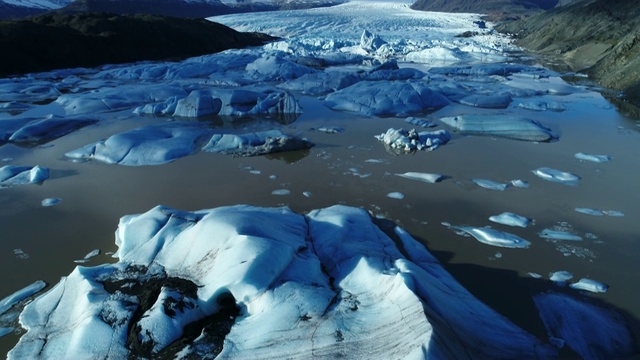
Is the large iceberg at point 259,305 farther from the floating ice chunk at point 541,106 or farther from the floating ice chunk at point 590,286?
the floating ice chunk at point 541,106

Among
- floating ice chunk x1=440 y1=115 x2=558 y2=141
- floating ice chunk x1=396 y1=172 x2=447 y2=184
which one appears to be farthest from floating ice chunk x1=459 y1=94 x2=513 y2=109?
floating ice chunk x1=396 y1=172 x2=447 y2=184

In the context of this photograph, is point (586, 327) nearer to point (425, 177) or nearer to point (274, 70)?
point (425, 177)

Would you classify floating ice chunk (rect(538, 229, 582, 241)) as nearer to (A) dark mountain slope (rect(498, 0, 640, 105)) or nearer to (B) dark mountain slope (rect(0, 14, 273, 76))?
(A) dark mountain slope (rect(498, 0, 640, 105))

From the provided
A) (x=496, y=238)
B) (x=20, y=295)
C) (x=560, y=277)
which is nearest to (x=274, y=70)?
(x=496, y=238)

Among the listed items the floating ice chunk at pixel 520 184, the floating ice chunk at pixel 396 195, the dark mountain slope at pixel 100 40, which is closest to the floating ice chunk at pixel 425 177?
the floating ice chunk at pixel 396 195

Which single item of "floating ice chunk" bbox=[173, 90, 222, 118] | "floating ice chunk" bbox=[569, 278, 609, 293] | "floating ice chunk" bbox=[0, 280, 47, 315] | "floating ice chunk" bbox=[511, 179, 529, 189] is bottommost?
"floating ice chunk" bbox=[0, 280, 47, 315]

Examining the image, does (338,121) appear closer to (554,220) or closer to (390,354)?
(554,220)

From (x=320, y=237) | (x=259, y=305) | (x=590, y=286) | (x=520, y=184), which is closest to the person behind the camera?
(x=259, y=305)
